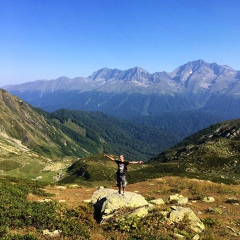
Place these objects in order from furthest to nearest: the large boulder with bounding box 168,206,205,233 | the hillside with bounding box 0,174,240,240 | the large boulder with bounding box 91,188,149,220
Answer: the large boulder with bounding box 91,188,149,220 < the large boulder with bounding box 168,206,205,233 < the hillside with bounding box 0,174,240,240

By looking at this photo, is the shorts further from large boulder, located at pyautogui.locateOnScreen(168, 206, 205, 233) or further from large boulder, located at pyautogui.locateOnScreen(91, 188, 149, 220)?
large boulder, located at pyautogui.locateOnScreen(168, 206, 205, 233)

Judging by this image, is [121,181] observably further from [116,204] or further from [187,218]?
[187,218]

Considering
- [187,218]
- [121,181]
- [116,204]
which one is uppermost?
[121,181]

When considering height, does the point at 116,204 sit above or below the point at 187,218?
above

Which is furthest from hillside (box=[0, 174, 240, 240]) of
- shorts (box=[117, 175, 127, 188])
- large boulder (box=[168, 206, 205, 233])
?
shorts (box=[117, 175, 127, 188])

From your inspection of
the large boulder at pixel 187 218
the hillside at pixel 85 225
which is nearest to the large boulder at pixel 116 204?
the hillside at pixel 85 225

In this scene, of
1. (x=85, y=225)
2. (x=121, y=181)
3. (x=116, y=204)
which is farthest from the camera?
(x=121, y=181)

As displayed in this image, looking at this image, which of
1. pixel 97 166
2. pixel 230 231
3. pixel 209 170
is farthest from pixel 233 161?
pixel 230 231

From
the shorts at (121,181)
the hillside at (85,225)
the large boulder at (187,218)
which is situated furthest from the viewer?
the shorts at (121,181)

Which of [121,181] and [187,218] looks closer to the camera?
[187,218]

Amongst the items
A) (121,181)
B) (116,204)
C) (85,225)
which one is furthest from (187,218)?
(85,225)

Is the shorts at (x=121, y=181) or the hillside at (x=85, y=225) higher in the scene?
the shorts at (x=121, y=181)

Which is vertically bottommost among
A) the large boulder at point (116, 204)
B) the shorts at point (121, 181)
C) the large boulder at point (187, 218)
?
the large boulder at point (187, 218)

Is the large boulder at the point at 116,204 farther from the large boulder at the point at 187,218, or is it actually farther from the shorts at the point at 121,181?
the large boulder at the point at 187,218
